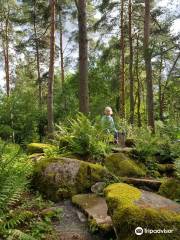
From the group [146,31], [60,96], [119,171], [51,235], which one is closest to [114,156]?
[119,171]

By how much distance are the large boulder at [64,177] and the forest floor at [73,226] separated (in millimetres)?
431

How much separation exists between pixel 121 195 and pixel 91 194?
5.14 feet

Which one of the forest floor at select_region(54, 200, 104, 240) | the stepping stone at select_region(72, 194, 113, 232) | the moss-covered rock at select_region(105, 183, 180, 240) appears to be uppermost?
the moss-covered rock at select_region(105, 183, 180, 240)

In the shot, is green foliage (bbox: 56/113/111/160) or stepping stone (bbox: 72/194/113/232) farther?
green foliage (bbox: 56/113/111/160)

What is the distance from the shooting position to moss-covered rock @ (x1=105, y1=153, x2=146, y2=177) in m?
6.40

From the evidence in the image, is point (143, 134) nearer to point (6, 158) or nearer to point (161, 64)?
point (6, 158)

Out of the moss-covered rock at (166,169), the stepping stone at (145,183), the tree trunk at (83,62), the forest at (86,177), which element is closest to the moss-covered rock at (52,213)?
the forest at (86,177)

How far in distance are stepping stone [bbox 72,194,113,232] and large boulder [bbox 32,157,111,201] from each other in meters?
0.27

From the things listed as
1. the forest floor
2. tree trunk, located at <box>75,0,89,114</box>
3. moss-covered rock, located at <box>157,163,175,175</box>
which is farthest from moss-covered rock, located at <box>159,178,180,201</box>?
tree trunk, located at <box>75,0,89,114</box>

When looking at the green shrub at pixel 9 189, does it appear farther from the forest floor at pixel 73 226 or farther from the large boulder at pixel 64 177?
the large boulder at pixel 64 177

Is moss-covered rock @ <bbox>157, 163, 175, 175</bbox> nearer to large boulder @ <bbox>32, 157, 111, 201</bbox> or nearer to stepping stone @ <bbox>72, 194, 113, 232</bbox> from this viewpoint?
large boulder @ <bbox>32, 157, 111, 201</bbox>

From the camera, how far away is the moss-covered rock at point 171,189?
518 centimetres

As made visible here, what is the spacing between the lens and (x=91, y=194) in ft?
18.6

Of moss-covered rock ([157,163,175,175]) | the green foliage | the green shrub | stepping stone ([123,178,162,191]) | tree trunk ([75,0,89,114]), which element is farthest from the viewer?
tree trunk ([75,0,89,114])
